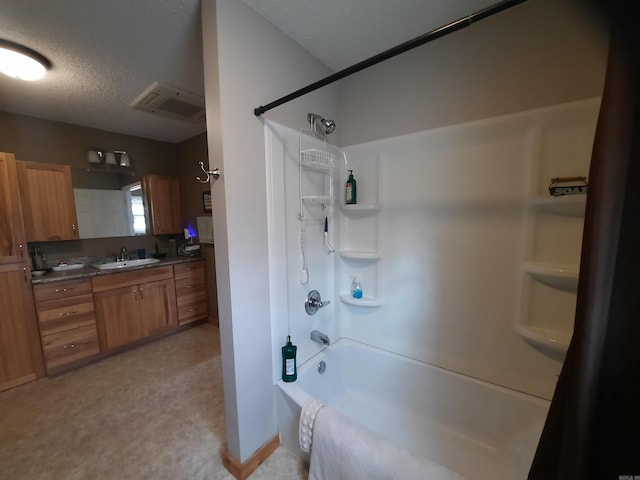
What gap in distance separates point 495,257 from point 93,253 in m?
3.87

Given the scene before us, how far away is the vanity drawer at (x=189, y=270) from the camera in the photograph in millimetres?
2867

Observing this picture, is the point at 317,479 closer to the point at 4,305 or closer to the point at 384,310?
the point at 384,310

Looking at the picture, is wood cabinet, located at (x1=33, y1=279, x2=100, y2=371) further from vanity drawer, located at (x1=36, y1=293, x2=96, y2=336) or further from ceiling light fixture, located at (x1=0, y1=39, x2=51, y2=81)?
ceiling light fixture, located at (x1=0, y1=39, x2=51, y2=81)

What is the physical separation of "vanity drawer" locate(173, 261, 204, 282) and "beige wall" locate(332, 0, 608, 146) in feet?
8.25

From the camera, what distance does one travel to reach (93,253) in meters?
2.74

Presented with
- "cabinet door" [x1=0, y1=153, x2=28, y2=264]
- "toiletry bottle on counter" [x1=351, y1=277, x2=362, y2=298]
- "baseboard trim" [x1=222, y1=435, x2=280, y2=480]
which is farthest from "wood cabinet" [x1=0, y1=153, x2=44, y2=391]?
"toiletry bottle on counter" [x1=351, y1=277, x2=362, y2=298]

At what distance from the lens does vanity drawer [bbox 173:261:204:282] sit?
2867mm

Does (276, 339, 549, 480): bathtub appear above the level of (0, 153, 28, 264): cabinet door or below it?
below

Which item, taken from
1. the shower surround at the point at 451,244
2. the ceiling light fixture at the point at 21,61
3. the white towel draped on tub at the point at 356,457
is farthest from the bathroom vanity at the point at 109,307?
the white towel draped on tub at the point at 356,457

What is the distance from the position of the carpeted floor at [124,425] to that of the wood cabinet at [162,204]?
5.16ft

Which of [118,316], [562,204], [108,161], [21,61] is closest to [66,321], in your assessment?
[118,316]

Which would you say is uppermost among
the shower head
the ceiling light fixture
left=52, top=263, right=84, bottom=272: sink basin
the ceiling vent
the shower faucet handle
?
the ceiling vent

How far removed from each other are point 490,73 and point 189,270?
3340 mm

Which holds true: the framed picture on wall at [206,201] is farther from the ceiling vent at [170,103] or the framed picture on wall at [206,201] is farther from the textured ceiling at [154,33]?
the textured ceiling at [154,33]
